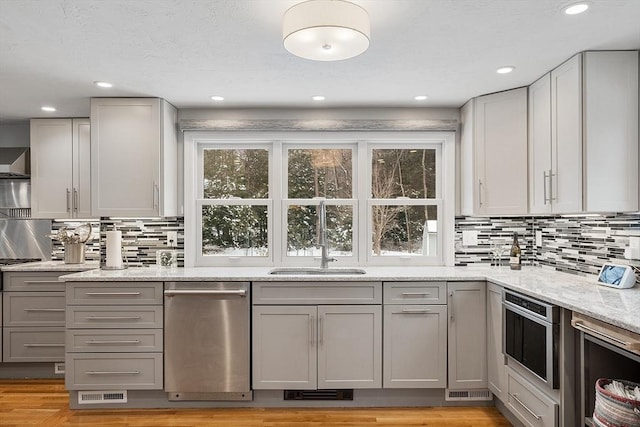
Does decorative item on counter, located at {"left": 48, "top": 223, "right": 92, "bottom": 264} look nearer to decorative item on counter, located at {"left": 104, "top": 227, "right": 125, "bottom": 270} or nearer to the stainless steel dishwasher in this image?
decorative item on counter, located at {"left": 104, "top": 227, "right": 125, "bottom": 270}

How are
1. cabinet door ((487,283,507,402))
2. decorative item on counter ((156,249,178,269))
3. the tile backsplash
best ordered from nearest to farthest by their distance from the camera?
the tile backsplash → cabinet door ((487,283,507,402)) → decorative item on counter ((156,249,178,269))

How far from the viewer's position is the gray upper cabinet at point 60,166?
152 inches

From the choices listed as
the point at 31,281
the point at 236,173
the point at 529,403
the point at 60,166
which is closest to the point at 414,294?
the point at 529,403

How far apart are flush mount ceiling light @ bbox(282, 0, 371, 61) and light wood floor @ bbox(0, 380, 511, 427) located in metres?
2.35

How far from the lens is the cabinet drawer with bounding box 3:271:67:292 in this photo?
358 cm

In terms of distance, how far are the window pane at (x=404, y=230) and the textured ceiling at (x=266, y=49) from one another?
955 millimetres

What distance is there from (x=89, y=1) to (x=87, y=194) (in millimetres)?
2442

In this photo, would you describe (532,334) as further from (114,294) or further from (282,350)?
(114,294)

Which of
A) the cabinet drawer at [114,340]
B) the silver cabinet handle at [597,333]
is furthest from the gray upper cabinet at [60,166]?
the silver cabinet handle at [597,333]

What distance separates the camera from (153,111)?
333 cm

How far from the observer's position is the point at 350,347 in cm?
302

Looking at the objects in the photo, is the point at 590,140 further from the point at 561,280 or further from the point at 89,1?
the point at 89,1

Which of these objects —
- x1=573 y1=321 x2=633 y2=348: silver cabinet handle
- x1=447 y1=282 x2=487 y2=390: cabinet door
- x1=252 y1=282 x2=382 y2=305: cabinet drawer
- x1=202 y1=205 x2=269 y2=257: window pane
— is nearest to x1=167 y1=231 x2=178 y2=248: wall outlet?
x1=202 y1=205 x2=269 y2=257: window pane

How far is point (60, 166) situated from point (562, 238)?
4.37 metres
